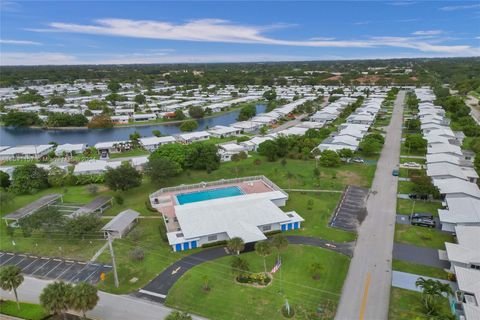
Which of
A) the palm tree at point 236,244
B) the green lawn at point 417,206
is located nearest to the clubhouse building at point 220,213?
the palm tree at point 236,244

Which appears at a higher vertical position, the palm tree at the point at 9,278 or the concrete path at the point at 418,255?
the palm tree at the point at 9,278

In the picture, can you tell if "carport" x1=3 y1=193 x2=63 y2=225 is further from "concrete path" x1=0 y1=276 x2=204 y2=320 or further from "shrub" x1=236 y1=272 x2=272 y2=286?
"shrub" x1=236 y1=272 x2=272 y2=286

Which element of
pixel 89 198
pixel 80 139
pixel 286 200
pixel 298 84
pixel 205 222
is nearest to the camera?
pixel 205 222

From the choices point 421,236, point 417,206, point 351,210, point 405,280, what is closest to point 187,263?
point 405,280

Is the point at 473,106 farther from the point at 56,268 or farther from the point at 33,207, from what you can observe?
the point at 33,207

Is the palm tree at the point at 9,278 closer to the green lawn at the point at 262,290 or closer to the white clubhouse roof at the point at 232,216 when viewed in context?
the green lawn at the point at 262,290

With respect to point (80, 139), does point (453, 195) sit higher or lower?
higher

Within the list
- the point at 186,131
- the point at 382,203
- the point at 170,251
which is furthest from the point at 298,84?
→ the point at 170,251

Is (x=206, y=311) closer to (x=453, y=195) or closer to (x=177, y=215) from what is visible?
(x=177, y=215)
